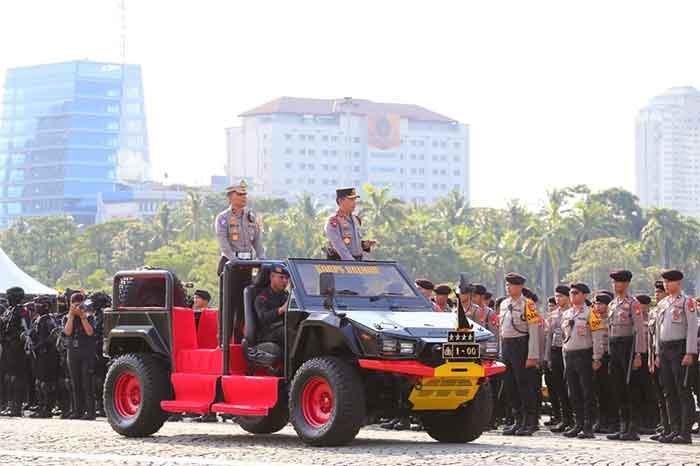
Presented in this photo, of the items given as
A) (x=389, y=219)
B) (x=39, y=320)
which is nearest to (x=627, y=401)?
(x=39, y=320)

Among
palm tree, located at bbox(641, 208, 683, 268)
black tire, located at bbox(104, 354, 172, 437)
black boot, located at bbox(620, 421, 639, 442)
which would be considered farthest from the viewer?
palm tree, located at bbox(641, 208, 683, 268)

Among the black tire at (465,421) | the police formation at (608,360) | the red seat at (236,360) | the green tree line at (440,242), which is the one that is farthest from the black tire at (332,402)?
the green tree line at (440,242)

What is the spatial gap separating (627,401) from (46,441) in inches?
258

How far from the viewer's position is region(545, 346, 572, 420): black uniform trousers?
20500 millimetres

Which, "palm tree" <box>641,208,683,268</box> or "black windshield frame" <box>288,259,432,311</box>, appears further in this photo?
"palm tree" <box>641,208,683,268</box>

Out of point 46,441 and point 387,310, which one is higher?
point 387,310

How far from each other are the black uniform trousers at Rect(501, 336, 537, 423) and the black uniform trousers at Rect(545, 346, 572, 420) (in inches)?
29.3

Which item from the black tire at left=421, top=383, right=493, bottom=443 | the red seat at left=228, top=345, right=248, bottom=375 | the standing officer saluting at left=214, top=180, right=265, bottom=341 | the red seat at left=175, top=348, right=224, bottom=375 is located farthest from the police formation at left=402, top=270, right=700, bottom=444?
the red seat at left=175, top=348, right=224, bottom=375

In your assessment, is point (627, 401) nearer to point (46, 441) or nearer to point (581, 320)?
point (581, 320)

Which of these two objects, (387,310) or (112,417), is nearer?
(387,310)

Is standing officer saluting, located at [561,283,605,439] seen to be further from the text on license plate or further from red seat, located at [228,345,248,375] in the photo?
red seat, located at [228,345,248,375]

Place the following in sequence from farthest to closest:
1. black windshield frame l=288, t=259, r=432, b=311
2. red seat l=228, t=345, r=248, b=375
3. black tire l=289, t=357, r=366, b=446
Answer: red seat l=228, t=345, r=248, b=375 → black windshield frame l=288, t=259, r=432, b=311 → black tire l=289, t=357, r=366, b=446

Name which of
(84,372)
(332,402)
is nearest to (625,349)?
(332,402)

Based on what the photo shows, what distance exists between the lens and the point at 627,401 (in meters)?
18.7
